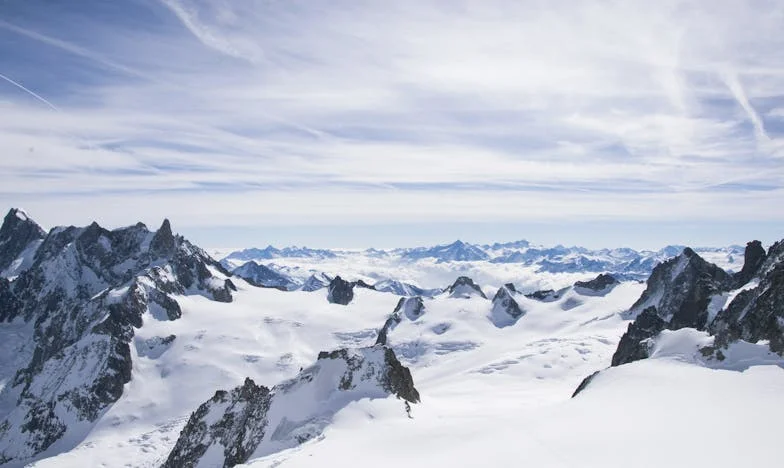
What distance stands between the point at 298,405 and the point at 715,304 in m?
69.5

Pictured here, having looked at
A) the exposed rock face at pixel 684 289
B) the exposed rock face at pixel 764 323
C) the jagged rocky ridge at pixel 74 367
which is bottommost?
the jagged rocky ridge at pixel 74 367

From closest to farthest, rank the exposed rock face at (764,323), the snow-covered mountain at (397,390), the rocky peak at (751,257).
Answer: the snow-covered mountain at (397,390), the exposed rock face at (764,323), the rocky peak at (751,257)

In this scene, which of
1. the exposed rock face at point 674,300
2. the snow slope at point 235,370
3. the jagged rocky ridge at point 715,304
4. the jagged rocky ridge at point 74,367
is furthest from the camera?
the jagged rocky ridge at point 74,367

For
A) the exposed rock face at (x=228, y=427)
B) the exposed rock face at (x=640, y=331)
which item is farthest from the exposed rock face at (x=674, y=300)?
the exposed rock face at (x=228, y=427)

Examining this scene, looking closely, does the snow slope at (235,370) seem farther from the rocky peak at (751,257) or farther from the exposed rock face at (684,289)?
the rocky peak at (751,257)

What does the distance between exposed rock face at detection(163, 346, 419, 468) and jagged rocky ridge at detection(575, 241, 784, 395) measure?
839 inches

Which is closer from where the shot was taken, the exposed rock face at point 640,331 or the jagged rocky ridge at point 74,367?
the exposed rock face at point 640,331

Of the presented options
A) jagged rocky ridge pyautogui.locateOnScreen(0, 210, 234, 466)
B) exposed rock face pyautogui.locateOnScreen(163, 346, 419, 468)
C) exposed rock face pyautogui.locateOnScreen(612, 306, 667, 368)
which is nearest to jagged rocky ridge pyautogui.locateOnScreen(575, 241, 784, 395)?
exposed rock face pyautogui.locateOnScreen(612, 306, 667, 368)

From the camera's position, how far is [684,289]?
152250mm

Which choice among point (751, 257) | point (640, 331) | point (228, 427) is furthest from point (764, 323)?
point (751, 257)

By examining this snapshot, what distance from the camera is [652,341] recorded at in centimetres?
6134

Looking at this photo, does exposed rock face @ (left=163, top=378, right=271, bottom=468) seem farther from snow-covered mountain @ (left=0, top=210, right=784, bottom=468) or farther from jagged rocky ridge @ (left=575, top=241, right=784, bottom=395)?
jagged rocky ridge @ (left=575, top=241, right=784, bottom=395)

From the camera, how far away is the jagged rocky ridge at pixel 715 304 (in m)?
53.7

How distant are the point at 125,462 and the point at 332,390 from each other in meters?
84.4
